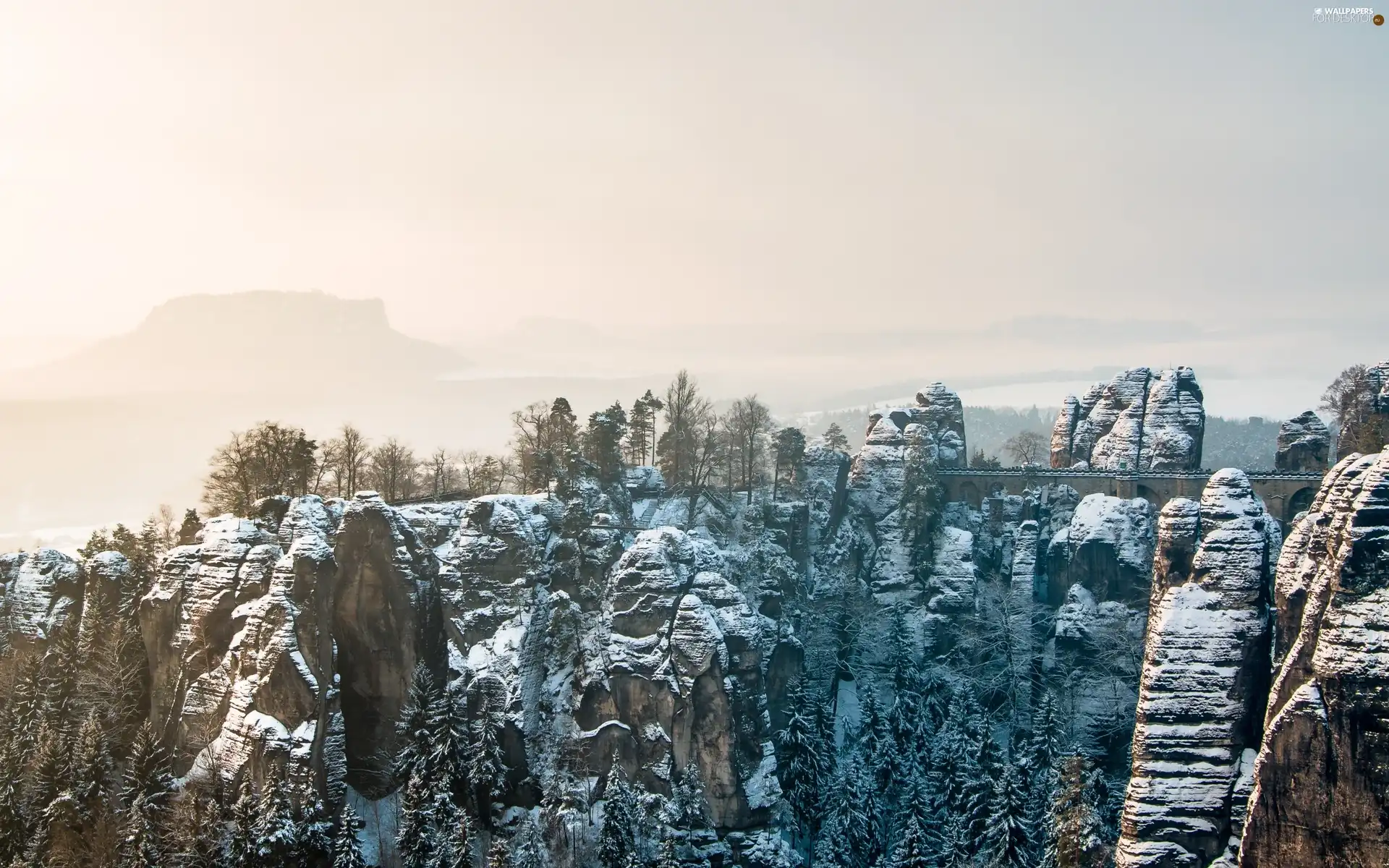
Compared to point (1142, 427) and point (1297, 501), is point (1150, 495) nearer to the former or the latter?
point (1142, 427)

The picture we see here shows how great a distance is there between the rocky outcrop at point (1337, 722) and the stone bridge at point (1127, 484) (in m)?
30.1

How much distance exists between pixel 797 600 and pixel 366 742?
2503 cm

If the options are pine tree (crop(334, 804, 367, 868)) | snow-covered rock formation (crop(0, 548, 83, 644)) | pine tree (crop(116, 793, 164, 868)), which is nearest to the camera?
pine tree (crop(116, 793, 164, 868))

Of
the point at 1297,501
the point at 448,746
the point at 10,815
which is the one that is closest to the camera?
the point at 10,815

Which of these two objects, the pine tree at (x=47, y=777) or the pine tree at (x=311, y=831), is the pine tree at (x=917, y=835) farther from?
the pine tree at (x=47, y=777)

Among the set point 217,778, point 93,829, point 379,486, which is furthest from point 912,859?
point 379,486

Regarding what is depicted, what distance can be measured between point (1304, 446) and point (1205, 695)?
3803cm

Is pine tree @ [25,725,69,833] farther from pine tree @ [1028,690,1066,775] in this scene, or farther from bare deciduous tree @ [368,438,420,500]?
pine tree @ [1028,690,1066,775]

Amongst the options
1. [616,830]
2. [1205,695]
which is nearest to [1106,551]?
[1205,695]

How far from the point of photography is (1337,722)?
27.8 meters

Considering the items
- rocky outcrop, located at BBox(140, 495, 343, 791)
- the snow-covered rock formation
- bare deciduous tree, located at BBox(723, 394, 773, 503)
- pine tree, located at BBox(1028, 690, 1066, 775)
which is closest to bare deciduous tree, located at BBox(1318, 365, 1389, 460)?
pine tree, located at BBox(1028, 690, 1066, 775)

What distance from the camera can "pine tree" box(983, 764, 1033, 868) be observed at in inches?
1709

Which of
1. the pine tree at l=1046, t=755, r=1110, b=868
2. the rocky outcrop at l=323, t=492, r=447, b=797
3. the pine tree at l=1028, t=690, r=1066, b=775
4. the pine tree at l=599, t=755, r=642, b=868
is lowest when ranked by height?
the pine tree at l=599, t=755, r=642, b=868

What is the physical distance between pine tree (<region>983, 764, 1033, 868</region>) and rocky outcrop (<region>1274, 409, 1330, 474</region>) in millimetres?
30957
